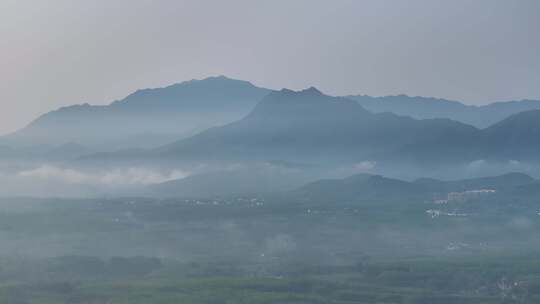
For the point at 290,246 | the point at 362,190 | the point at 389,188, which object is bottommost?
the point at 290,246

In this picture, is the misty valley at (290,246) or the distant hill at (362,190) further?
the distant hill at (362,190)

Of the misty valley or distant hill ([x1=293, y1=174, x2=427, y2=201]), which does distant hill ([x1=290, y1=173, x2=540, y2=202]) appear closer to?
distant hill ([x1=293, y1=174, x2=427, y2=201])

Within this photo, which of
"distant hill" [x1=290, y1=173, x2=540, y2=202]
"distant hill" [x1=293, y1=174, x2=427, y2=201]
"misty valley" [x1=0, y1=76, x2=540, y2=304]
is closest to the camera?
"misty valley" [x1=0, y1=76, x2=540, y2=304]

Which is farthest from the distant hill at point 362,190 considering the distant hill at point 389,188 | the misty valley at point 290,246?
the misty valley at point 290,246

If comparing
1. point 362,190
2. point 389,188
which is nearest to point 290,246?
point 362,190

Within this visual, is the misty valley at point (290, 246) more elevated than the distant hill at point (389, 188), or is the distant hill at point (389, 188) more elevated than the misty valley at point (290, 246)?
the distant hill at point (389, 188)

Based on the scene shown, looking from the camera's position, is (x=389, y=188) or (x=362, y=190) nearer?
(x=362, y=190)

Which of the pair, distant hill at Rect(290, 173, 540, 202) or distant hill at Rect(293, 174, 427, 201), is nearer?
distant hill at Rect(290, 173, 540, 202)

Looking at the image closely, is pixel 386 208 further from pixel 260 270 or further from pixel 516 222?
pixel 260 270

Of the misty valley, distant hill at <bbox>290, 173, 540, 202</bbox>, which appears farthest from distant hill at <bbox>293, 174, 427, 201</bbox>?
the misty valley

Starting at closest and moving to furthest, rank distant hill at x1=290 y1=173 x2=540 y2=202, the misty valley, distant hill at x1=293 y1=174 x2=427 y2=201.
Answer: the misty valley
distant hill at x1=290 y1=173 x2=540 y2=202
distant hill at x1=293 y1=174 x2=427 y2=201

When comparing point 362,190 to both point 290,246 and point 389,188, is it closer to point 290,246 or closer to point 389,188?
point 389,188

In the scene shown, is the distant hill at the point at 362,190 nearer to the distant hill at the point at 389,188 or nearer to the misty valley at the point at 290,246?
the distant hill at the point at 389,188
